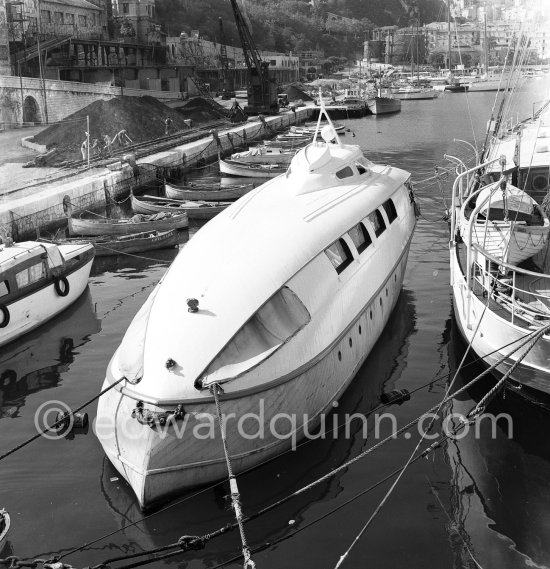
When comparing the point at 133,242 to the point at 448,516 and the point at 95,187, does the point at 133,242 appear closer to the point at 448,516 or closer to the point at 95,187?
the point at 95,187

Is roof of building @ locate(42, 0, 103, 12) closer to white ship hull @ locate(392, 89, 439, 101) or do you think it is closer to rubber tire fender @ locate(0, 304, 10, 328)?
white ship hull @ locate(392, 89, 439, 101)

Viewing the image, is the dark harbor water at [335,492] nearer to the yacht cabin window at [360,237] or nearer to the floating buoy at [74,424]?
the floating buoy at [74,424]

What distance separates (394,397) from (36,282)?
13.0 m

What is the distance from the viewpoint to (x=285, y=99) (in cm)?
12231

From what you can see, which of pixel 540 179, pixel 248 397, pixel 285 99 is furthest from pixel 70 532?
pixel 285 99

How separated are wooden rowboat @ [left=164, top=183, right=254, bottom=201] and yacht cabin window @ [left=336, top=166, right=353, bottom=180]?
24.4m

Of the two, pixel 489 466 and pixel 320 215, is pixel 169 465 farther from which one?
pixel 320 215

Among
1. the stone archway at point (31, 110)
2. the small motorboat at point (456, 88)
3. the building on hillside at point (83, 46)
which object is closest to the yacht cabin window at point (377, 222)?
the building on hillside at point (83, 46)

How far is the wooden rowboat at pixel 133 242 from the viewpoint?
111 ft

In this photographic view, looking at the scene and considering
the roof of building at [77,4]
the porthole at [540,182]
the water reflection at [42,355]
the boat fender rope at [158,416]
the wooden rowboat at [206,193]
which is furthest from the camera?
the roof of building at [77,4]

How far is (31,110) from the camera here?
248 ft

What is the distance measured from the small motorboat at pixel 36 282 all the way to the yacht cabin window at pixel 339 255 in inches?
437

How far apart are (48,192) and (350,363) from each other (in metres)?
29.2

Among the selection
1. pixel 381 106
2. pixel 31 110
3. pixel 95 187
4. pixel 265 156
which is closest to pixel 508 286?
pixel 95 187
